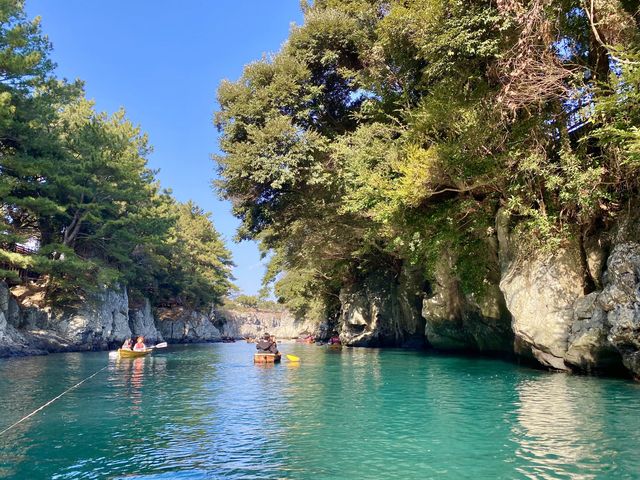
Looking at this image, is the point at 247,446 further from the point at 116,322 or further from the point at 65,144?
the point at 116,322

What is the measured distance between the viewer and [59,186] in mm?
34656

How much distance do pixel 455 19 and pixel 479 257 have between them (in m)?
11.0

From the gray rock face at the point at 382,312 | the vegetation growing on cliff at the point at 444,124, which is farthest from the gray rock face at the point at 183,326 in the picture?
the vegetation growing on cliff at the point at 444,124

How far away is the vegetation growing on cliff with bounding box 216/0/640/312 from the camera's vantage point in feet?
46.0

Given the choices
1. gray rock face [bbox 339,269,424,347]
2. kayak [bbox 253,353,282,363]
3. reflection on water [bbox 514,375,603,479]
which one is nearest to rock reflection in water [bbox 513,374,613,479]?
reflection on water [bbox 514,375,603,479]

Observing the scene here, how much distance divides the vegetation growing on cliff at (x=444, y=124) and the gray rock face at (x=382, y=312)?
10.4m

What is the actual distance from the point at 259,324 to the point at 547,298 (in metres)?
104

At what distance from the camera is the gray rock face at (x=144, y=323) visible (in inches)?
2163

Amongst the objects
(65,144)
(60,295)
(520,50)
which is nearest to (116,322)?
(60,295)

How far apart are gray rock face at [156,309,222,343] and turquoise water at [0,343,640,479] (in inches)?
2022

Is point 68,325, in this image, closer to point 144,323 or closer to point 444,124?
point 144,323

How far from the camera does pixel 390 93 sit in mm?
21359

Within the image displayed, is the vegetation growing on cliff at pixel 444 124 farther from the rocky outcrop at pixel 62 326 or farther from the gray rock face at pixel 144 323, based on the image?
the gray rock face at pixel 144 323

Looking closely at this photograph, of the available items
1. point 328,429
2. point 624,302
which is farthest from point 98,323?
point 624,302
